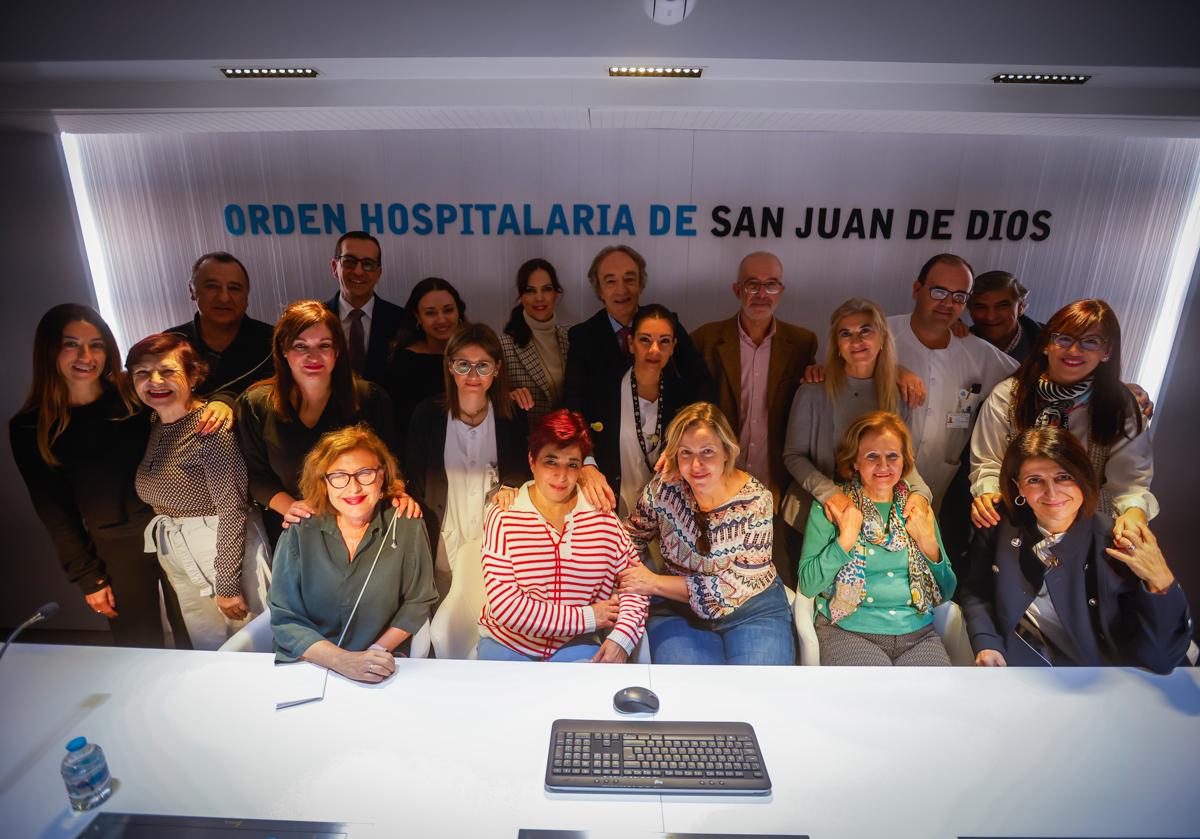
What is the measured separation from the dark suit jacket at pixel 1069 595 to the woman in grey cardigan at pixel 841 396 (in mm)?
369

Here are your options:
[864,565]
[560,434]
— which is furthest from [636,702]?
[864,565]

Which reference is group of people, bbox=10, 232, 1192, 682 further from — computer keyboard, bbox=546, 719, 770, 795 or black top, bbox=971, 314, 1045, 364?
computer keyboard, bbox=546, 719, 770, 795

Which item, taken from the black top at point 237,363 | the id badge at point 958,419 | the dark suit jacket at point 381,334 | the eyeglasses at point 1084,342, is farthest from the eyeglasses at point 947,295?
the black top at point 237,363

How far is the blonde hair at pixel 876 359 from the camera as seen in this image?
8.93 feet

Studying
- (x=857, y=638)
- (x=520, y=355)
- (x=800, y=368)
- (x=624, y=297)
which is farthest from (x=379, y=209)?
(x=857, y=638)

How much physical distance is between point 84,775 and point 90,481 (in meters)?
1.56

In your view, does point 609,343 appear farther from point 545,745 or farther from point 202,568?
point 202,568

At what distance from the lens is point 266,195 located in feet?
9.39

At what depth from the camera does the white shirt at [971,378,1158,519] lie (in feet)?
8.77

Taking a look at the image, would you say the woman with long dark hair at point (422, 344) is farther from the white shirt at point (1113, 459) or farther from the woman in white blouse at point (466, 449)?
the white shirt at point (1113, 459)

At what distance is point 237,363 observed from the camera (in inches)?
112

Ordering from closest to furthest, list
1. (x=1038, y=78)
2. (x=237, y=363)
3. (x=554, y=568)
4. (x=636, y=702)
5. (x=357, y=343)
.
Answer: (x=636, y=702) → (x=1038, y=78) → (x=554, y=568) → (x=237, y=363) → (x=357, y=343)

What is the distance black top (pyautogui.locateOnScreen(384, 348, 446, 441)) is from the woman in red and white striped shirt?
2.27 ft

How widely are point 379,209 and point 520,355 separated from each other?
0.92 meters
